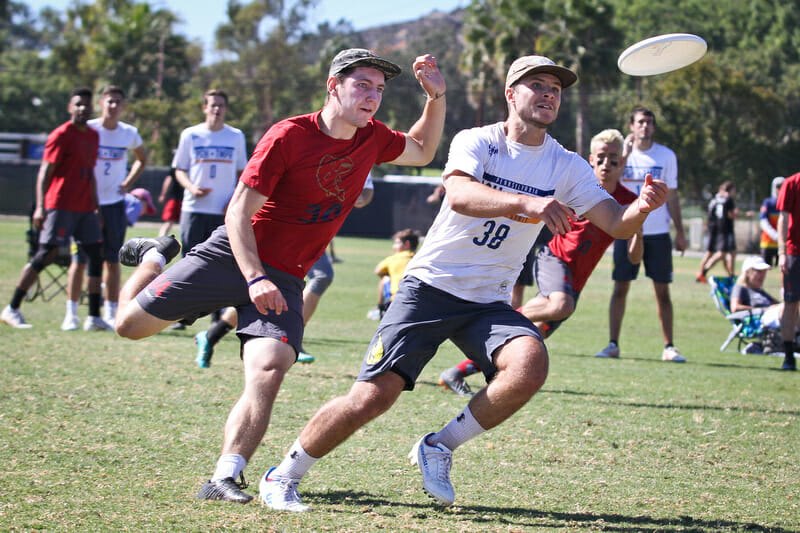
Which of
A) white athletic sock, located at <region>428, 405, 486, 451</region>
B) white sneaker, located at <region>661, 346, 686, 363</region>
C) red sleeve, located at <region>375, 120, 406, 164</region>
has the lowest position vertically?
white sneaker, located at <region>661, 346, 686, 363</region>

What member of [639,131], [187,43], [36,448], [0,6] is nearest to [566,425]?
[36,448]

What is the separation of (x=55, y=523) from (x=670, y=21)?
69.5 m

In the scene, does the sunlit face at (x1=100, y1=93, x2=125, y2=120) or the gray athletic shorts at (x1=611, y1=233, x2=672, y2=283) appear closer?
the gray athletic shorts at (x1=611, y1=233, x2=672, y2=283)

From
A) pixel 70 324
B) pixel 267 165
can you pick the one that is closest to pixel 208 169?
pixel 70 324

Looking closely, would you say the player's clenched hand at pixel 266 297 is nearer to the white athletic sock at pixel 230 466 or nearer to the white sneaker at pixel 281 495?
the white athletic sock at pixel 230 466

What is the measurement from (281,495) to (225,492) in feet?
0.81

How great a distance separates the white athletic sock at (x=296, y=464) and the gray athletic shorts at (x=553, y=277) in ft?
12.5

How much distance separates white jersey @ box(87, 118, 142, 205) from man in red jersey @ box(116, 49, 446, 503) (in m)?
5.78

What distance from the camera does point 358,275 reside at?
63.0 feet

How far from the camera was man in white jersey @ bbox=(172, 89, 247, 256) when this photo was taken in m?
9.41

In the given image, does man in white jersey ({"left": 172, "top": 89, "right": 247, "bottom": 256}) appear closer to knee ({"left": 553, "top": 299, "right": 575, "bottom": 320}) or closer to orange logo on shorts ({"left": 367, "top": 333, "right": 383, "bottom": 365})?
knee ({"left": 553, "top": 299, "right": 575, "bottom": 320})

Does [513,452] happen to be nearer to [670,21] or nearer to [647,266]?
[647,266]

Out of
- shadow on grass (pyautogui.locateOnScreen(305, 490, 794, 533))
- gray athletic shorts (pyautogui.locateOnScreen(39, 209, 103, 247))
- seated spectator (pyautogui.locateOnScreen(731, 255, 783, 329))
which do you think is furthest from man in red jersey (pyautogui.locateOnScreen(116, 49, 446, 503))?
seated spectator (pyautogui.locateOnScreen(731, 255, 783, 329))

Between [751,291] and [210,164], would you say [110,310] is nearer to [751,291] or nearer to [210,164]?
[210,164]
